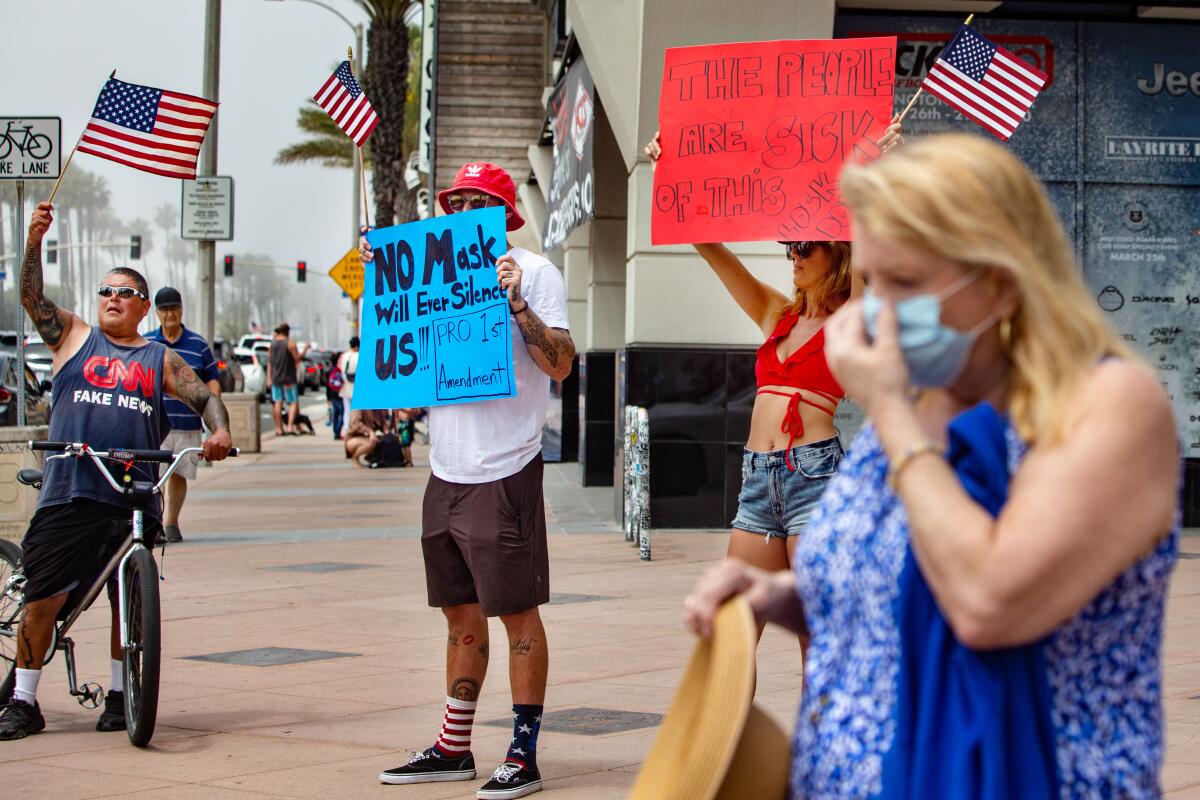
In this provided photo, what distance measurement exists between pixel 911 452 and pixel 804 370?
3.13 meters

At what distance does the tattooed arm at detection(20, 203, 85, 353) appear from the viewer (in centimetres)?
629

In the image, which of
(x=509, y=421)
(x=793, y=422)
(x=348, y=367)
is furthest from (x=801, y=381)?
(x=348, y=367)

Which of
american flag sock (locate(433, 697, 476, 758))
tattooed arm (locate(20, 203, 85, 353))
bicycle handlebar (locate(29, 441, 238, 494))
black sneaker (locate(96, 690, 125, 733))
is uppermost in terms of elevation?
tattooed arm (locate(20, 203, 85, 353))

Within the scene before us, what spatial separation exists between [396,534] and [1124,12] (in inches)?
287

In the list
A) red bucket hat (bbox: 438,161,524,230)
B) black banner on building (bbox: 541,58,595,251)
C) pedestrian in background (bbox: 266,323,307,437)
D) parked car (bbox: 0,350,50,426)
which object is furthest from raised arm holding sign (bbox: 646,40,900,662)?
pedestrian in background (bbox: 266,323,307,437)

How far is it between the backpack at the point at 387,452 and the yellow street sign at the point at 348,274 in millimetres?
→ 10916

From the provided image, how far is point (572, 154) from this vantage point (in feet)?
52.2

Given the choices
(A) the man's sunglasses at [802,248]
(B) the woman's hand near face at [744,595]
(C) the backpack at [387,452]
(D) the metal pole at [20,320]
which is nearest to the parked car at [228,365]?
(C) the backpack at [387,452]


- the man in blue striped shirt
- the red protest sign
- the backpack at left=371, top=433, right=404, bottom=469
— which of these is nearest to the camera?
the red protest sign

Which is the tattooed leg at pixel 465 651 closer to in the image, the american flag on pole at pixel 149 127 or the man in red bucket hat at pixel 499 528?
the man in red bucket hat at pixel 499 528

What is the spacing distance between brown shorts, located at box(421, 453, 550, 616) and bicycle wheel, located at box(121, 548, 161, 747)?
119 centimetres

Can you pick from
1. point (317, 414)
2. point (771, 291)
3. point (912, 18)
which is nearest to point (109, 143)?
point (771, 291)

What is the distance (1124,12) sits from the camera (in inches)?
501

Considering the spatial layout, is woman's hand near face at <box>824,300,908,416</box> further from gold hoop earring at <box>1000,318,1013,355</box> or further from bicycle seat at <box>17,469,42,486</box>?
bicycle seat at <box>17,469,42,486</box>
